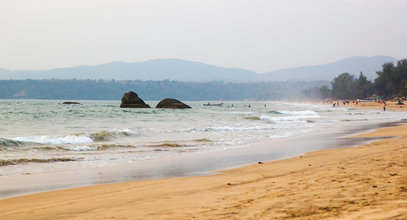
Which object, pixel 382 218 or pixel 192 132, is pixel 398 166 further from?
pixel 192 132

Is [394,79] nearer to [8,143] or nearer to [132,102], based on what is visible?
[132,102]

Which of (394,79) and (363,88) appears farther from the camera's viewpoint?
(363,88)

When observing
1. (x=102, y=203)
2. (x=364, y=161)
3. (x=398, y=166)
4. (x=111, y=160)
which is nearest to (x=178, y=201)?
(x=102, y=203)

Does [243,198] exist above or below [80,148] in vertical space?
above

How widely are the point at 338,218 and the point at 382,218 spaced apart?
0.51 metres

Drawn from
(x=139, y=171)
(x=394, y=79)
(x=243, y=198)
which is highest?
(x=394, y=79)

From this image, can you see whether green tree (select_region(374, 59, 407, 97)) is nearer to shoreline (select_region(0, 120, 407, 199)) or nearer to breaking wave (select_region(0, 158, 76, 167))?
shoreline (select_region(0, 120, 407, 199))

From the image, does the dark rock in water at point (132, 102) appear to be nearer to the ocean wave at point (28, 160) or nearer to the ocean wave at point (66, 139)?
the ocean wave at point (66, 139)

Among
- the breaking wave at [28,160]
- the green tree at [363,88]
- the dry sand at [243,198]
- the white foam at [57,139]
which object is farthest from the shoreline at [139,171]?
the green tree at [363,88]

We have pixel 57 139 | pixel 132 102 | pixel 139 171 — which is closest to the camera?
pixel 139 171

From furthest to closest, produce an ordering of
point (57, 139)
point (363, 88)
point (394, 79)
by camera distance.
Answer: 1. point (363, 88)
2. point (394, 79)
3. point (57, 139)

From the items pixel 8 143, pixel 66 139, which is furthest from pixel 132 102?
pixel 8 143

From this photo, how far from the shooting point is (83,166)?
14.1 meters

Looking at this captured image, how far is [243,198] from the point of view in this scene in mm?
7727
